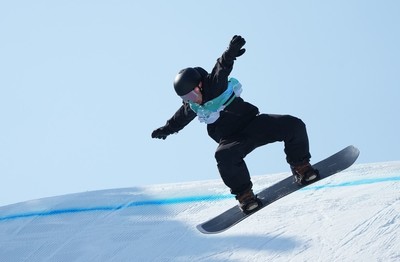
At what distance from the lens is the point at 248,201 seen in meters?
6.75

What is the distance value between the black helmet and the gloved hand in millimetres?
388

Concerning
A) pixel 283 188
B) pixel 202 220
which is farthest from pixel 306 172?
pixel 202 220

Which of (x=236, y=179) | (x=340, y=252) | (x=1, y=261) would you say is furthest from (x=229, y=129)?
(x=1, y=261)

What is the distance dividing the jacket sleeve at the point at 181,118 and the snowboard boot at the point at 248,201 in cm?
64

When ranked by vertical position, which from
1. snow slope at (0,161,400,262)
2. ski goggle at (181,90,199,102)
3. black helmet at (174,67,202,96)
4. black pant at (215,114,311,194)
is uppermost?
black helmet at (174,67,202,96)

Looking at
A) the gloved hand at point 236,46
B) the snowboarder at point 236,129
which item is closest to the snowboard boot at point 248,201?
the snowboarder at point 236,129

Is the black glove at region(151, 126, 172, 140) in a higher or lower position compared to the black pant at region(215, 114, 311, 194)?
higher

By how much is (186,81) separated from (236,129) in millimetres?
650

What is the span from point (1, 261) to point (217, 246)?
7.69ft

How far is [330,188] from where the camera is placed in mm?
8828

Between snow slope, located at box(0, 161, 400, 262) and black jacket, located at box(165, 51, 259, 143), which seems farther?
snow slope, located at box(0, 161, 400, 262)

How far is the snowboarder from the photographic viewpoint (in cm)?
643

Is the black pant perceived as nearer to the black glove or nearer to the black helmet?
the black glove

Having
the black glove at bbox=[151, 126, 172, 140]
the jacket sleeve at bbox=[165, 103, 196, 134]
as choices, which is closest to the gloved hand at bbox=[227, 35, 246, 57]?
the jacket sleeve at bbox=[165, 103, 196, 134]
